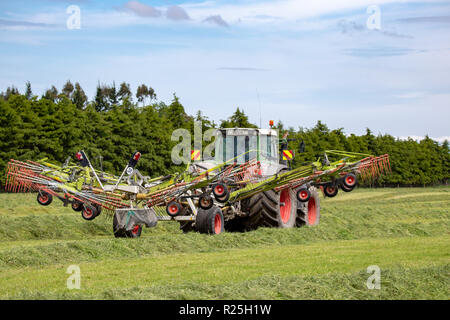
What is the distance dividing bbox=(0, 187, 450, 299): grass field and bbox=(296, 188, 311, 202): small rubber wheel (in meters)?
0.83

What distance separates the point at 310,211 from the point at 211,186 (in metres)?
5.77

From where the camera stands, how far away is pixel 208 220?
Answer: 55.9ft

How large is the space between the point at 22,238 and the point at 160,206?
11.1 ft

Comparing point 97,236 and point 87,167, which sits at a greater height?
point 87,167

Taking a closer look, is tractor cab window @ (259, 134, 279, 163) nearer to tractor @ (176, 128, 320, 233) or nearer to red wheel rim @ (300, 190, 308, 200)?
tractor @ (176, 128, 320, 233)

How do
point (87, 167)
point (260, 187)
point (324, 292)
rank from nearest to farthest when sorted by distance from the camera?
point (324, 292), point (87, 167), point (260, 187)

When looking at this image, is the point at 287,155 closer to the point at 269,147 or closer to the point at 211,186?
the point at 269,147

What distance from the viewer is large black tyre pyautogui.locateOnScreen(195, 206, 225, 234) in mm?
17016

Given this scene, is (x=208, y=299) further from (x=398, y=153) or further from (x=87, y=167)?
(x=398, y=153)

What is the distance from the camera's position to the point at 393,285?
984 centimetres

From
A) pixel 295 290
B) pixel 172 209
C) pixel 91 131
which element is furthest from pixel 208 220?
pixel 91 131

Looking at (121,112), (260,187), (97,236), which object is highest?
(121,112)

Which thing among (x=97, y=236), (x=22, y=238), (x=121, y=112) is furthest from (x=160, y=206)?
(x=121, y=112)

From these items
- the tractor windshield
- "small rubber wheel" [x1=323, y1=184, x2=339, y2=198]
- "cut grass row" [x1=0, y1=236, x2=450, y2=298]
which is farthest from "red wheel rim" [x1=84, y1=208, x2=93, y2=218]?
"small rubber wheel" [x1=323, y1=184, x2=339, y2=198]
